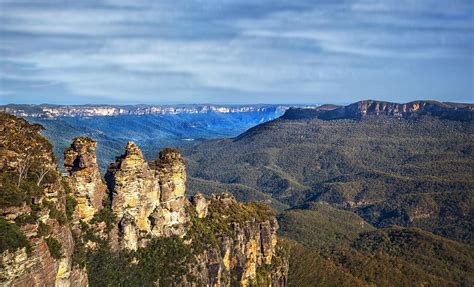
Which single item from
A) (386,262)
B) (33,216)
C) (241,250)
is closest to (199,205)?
(241,250)

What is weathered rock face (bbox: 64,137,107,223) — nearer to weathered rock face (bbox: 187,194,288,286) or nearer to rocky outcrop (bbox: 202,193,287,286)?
weathered rock face (bbox: 187,194,288,286)

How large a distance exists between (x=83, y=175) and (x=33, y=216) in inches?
735

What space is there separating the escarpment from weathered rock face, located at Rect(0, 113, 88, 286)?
8cm

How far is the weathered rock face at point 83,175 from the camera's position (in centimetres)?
5700

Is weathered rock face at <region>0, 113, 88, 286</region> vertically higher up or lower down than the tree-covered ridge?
higher up

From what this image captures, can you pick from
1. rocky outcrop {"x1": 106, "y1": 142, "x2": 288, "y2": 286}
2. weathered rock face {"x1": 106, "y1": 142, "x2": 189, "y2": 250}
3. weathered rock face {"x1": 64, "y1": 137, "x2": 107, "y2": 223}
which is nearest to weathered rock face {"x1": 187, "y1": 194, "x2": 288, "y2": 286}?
rocky outcrop {"x1": 106, "y1": 142, "x2": 288, "y2": 286}

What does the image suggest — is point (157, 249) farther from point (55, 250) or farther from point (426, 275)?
point (426, 275)

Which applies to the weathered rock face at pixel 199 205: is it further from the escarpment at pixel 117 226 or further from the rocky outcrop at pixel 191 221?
the escarpment at pixel 117 226

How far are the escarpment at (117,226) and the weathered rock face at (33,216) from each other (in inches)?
3.1

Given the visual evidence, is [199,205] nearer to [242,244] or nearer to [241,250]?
[242,244]

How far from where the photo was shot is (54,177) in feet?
149

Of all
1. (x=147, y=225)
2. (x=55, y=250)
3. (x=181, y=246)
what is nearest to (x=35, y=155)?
(x=55, y=250)

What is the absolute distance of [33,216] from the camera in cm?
3884

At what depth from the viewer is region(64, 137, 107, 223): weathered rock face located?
5700 centimetres
